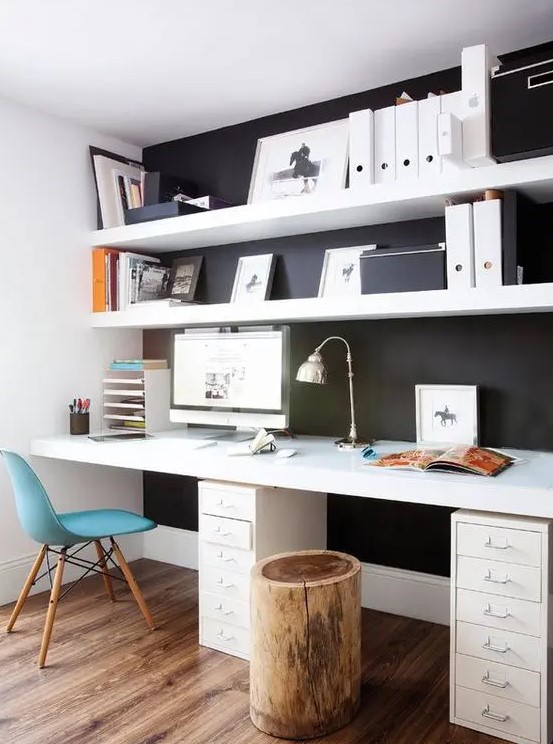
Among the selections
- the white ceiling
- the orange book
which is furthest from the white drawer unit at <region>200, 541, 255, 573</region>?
the white ceiling

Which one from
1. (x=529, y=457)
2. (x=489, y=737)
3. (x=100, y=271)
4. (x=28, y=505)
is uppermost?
(x=100, y=271)

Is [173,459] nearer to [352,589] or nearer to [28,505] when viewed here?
[28,505]

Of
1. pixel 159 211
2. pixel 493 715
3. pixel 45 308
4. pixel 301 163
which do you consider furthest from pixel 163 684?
pixel 301 163

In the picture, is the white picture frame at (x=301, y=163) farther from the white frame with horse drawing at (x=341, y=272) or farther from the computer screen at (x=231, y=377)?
the computer screen at (x=231, y=377)

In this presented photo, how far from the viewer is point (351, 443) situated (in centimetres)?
272

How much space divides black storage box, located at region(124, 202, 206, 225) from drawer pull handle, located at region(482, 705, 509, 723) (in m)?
2.31

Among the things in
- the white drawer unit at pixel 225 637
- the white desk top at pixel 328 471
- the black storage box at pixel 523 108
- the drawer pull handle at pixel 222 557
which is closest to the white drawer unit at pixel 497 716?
the white desk top at pixel 328 471

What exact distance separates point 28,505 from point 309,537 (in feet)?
Answer: 3.65

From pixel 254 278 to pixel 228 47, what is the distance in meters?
1.01

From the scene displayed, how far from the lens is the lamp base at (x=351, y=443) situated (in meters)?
2.69

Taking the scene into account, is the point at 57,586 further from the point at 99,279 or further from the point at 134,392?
the point at 99,279

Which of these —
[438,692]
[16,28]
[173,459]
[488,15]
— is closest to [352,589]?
[438,692]

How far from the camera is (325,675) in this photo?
1.99m

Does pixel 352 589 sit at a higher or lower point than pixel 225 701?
higher
